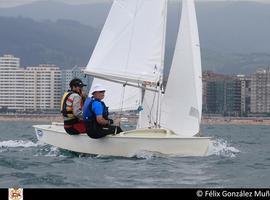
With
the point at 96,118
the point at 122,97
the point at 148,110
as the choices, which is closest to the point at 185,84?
the point at 148,110

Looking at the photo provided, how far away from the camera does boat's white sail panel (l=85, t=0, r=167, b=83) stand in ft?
53.2

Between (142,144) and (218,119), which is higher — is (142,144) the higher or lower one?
the higher one

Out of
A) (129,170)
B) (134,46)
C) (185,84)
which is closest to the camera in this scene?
(129,170)

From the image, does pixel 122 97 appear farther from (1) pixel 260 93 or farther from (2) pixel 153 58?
(1) pixel 260 93

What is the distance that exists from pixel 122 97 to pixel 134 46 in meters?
2.16

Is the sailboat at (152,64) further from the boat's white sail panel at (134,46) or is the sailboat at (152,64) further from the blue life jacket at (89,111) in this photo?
the blue life jacket at (89,111)

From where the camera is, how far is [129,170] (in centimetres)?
1245

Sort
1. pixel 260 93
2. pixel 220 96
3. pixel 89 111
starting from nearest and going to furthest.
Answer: pixel 89 111, pixel 220 96, pixel 260 93

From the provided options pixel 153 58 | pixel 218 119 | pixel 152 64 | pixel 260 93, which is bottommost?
pixel 218 119

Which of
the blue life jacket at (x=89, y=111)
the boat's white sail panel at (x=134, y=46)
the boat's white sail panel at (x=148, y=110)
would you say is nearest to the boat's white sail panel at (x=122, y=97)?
the boat's white sail panel at (x=148, y=110)

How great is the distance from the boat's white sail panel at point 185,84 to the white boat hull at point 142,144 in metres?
→ 1.00

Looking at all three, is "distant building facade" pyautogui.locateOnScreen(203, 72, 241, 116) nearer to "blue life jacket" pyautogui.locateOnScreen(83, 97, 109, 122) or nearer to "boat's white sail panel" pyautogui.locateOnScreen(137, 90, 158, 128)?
"boat's white sail panel" pyautogui.locateOnScreen(137, 90, 158, 128)

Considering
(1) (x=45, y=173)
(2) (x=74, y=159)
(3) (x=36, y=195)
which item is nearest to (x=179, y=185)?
(1) (x=45, y=173)

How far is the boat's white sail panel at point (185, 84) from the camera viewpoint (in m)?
15.8
